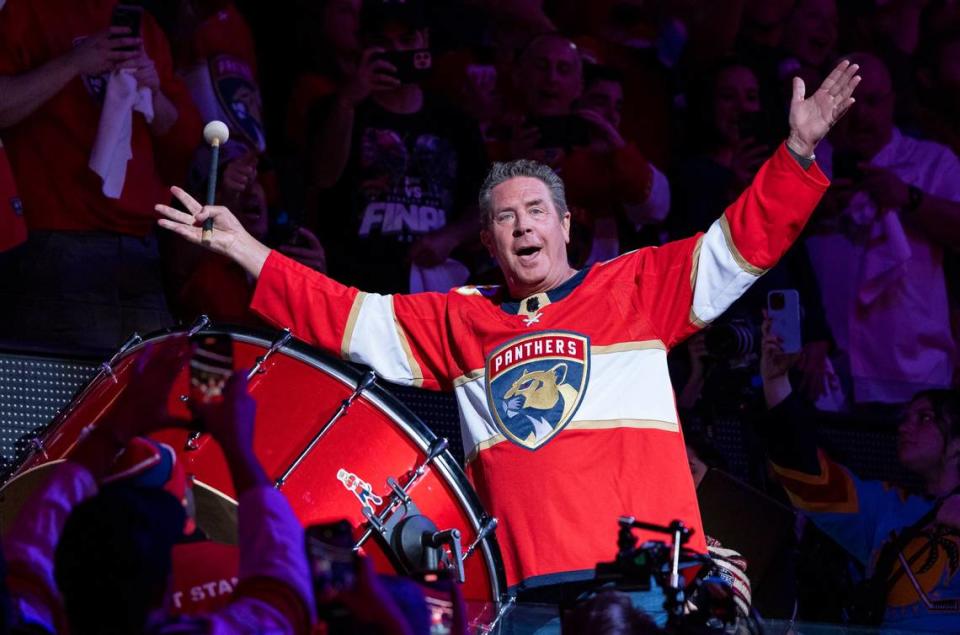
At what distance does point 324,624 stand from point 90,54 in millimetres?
3038

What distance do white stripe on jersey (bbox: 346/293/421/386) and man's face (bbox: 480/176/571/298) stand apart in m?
0.29

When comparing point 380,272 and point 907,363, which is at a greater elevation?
point 380,272

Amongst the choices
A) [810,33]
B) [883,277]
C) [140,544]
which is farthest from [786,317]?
[140,544]

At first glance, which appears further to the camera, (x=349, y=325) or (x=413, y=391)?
(x=413, y=391)

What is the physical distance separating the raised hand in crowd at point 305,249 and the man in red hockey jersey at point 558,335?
123cm

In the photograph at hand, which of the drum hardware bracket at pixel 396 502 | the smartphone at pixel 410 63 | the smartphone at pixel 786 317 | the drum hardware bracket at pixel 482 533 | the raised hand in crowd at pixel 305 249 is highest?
the smartphone at pixel 410 63

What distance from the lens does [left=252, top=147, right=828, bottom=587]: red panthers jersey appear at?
284 cm

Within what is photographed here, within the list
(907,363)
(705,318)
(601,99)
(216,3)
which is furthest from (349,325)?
(907,363)

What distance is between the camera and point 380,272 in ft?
15.5

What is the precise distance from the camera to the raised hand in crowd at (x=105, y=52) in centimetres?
430

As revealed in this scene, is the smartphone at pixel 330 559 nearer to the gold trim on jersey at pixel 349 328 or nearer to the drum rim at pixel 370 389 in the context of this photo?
the drum rim at pixel 370 389

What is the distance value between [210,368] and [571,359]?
0.92m

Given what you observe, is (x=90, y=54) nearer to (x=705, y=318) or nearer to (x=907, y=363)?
(x=705, y=318)

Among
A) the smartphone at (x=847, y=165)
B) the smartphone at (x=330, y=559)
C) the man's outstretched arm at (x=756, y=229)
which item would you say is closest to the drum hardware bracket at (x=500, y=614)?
the man's outstretched arm at (x=756, y=229)
